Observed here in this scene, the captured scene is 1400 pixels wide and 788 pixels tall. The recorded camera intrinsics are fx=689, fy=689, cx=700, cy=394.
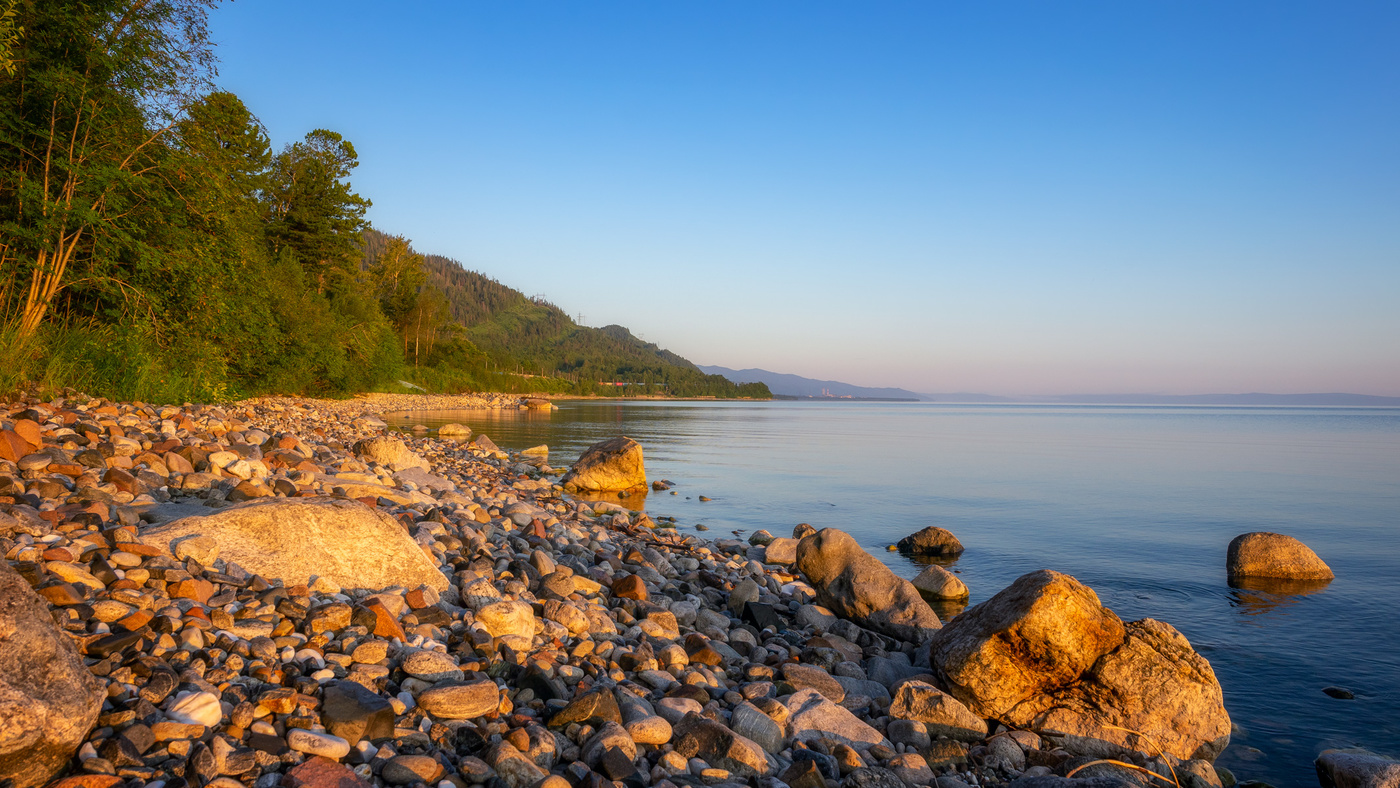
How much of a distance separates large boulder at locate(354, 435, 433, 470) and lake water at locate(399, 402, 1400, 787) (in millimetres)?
5842

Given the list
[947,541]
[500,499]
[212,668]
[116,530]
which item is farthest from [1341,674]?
[500,499]

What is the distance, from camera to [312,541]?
5680 mm

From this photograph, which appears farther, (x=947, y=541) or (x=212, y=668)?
(x=947, y=541)

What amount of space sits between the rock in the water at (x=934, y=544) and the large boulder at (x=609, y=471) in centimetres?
812

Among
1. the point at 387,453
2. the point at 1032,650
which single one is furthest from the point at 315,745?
the point at 387,453

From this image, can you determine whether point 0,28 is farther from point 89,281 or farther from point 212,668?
point 212,668

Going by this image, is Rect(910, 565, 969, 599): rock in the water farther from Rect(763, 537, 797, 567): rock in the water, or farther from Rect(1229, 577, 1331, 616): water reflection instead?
Rect(1229, 577, 1331, 616): water reflection

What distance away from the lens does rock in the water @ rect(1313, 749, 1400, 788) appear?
5.23 meters

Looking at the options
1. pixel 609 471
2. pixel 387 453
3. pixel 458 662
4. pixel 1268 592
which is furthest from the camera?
pixel 609 471

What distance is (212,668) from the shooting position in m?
3.90

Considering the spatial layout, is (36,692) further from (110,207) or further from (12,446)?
(110,207)

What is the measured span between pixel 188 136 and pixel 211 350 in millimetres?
5484

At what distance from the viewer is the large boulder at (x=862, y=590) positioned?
8.56m

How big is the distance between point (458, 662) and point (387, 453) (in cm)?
1156
